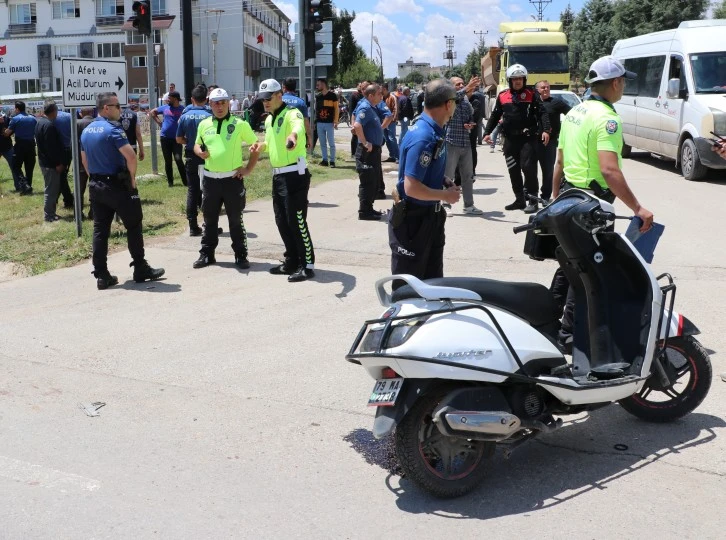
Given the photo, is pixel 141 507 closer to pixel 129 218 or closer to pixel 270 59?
pixel 129 218

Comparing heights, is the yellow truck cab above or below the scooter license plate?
above

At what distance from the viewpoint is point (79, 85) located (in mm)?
10875

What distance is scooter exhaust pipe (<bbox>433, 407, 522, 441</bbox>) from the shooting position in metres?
3.79

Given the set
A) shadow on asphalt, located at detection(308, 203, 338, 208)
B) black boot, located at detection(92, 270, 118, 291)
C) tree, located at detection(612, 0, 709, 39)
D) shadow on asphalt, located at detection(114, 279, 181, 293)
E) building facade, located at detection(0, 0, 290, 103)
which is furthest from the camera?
building facade, located at detection(0, 0, 290, 103)

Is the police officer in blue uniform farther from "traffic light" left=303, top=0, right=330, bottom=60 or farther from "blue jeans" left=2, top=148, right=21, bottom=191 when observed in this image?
"blue jeans" left=2, top=148, right=21, bottom=191

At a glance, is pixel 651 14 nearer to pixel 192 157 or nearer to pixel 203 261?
pixel 192 157

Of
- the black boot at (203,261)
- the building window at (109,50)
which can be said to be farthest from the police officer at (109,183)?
the building window at (109,50)

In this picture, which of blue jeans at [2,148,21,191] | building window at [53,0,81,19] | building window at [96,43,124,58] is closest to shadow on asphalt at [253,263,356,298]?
blue jeans at [2,148,21,191]

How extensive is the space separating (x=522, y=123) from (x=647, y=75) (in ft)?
23.8

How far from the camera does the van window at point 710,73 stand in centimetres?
1463

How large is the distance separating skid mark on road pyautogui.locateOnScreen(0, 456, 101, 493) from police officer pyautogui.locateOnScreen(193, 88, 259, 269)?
490 cm

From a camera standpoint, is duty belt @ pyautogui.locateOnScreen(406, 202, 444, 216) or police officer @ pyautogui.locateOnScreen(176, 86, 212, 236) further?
police officer @ pyautogui.locateOnScreen(176, 86, 212, 236)

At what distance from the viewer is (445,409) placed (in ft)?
12.5

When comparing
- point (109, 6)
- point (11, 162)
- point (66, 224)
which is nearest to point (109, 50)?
point (109, 6)
